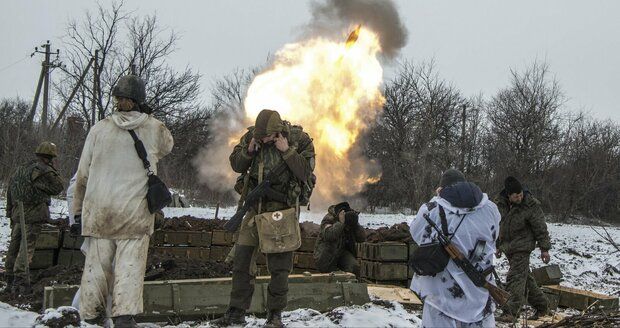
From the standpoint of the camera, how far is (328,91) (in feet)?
55.5

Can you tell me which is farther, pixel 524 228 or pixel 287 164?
pixel 524 228

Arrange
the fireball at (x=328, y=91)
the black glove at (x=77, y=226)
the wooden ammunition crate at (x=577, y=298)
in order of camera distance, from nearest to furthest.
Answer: the black glove at (x=77, y=226), the wooden ammunition crate at (x=577, y=298), the fireball at (x=328, y=91)

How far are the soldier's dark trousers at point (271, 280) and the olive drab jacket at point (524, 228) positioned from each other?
4.61 m

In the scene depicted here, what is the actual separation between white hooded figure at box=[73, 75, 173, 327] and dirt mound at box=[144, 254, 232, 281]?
2507 millimetres

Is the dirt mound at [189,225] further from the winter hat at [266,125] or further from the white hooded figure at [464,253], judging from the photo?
the white hooded figure at [464,253]

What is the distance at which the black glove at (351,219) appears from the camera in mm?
8883

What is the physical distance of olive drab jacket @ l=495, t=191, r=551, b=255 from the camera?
812 centimetres

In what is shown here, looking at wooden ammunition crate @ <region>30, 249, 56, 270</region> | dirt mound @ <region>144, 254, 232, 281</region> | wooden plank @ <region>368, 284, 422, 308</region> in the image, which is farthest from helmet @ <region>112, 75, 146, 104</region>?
wooden ammunition crate @ <region>30, 249, 56, 270</region>

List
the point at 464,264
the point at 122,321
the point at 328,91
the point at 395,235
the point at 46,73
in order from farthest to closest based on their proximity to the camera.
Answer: the point at 46,73 < the point at 328,91 < the point at 395,235 < the point at 122,321 < the point at 464,264

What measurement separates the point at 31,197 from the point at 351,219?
5.12 metres

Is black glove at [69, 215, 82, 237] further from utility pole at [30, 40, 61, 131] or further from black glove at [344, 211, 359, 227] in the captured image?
utility pole at [30, 40, 61, 131]

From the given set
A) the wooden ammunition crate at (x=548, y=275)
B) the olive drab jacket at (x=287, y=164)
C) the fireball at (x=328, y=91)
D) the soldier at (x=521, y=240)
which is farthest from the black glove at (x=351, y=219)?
the fireball at (x=328, y=91)

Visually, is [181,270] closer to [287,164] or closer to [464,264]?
[287,164]

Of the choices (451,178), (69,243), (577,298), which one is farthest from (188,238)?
(451,178)
